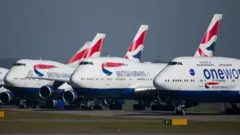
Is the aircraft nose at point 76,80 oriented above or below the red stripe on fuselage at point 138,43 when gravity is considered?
below

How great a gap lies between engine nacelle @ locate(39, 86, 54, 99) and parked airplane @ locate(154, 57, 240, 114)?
2889 centimetres

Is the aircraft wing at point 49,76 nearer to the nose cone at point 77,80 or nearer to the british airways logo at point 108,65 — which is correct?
the nose cone at point 77,80

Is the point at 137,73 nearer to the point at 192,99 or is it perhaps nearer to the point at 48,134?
the point at 192,99

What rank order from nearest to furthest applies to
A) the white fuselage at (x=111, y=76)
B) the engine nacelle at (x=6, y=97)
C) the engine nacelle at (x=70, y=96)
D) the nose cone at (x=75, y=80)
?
the nose cone at (x=75, y=80), the white fuselage at (x=111, y=76), the engine nacelle at (x=70, y=96), the engine nacelle at (x=6, y=97)

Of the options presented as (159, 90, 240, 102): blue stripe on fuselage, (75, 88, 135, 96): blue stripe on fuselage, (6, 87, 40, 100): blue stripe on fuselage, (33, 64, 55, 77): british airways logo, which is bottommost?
(159, 90, 240, 102): blue stripe on fuselage

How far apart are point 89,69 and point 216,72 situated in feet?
83.9

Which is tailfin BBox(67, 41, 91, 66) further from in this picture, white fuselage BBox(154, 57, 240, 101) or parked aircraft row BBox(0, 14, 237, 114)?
white fuselage BBox(154, 57, 240, 101)

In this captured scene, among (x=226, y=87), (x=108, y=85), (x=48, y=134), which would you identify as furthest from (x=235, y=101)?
(x=48, y=134)

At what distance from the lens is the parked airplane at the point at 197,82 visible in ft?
317

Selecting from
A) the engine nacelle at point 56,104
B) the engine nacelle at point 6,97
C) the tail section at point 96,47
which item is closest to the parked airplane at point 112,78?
the engine nacelle at point 56,104

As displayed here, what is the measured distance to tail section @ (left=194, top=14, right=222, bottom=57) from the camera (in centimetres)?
11900

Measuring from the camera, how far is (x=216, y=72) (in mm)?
98938

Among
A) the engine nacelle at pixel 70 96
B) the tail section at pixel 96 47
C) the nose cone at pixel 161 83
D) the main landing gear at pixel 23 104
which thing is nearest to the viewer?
the nose cone at pixel 161 83

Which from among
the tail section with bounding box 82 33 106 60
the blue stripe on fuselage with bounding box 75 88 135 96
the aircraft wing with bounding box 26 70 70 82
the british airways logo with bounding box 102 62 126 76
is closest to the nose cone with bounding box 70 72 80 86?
the blue stripe on fuselage with bounding box 75 88 135 96
